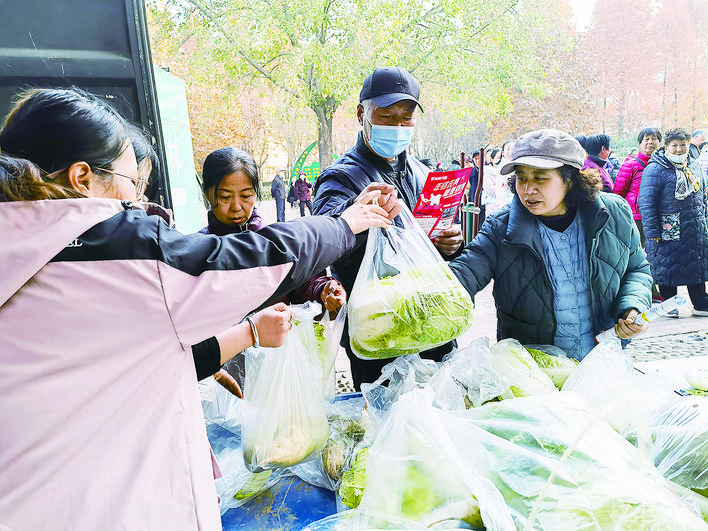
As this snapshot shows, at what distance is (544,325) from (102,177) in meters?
1.56

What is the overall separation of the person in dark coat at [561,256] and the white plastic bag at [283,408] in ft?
2.43

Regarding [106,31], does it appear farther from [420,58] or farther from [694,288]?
[420,58]

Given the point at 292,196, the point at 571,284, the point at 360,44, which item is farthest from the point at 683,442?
the point at 292,196

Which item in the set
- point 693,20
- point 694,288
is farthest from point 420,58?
point 693,20

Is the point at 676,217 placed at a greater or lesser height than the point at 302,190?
lesser

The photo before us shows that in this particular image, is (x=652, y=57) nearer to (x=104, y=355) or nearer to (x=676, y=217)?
(x=676, y=217)

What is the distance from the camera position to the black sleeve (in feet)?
3.68

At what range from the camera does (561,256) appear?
181 cm

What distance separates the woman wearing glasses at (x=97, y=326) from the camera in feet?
2.42

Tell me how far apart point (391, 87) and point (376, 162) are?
0.30 meters

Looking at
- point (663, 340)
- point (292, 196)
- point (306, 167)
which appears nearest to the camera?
point (663, 340)

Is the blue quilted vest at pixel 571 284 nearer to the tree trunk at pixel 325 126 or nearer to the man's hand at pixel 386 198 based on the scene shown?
the man's hand at pixel 386 198

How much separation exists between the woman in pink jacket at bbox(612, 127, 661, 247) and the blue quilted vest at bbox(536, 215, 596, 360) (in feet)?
12.5

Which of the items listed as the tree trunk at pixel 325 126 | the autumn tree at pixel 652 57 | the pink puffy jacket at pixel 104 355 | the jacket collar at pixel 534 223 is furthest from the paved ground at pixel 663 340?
the autumn tree at pixel 652 57
